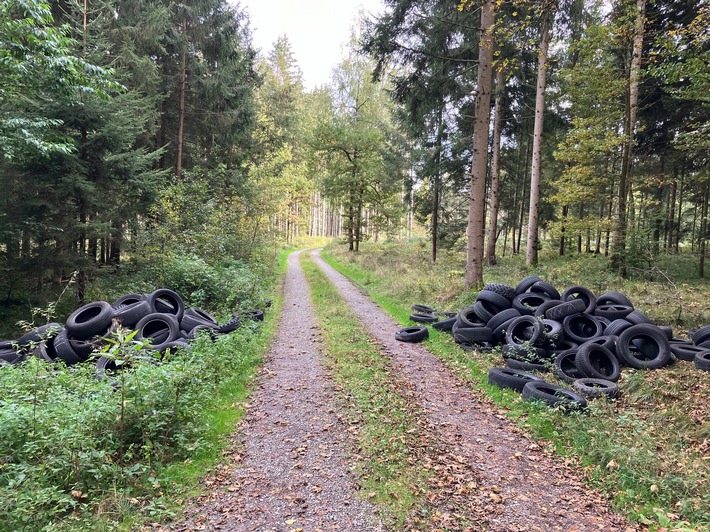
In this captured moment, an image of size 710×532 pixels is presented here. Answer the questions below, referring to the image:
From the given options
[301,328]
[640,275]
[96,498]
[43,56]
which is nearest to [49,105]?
[43,56]

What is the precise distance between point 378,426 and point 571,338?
461 centimetres

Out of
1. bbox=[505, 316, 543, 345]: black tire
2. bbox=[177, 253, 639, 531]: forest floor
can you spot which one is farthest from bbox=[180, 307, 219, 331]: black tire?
bbox=[505, 316, 543, 345]: black tire

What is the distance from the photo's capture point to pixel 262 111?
29.1 meters

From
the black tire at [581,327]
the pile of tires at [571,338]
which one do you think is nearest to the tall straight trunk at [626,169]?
the pile of tires at [571,338]

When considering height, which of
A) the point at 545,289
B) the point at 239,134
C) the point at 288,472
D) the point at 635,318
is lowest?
the point at 288,472

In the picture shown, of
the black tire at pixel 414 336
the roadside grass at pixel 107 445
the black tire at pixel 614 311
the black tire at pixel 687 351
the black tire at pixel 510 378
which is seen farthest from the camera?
the black tire at pixel 414 336

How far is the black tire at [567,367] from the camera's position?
20.3ft

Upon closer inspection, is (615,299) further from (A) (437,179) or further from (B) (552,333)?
(A) (437,179)

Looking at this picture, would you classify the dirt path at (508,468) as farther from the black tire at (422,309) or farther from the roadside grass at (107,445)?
the black tire at (422,309)

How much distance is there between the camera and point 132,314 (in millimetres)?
7980

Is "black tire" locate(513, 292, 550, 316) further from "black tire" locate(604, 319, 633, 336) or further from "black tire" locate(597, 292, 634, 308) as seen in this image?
"black tire" locate(604, 319, 633, 336)

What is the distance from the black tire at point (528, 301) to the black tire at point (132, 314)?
8452 mm

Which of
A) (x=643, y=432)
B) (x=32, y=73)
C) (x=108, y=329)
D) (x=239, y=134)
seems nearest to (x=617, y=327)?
(x=643, y=432)

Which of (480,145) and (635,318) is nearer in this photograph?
(635,318)
